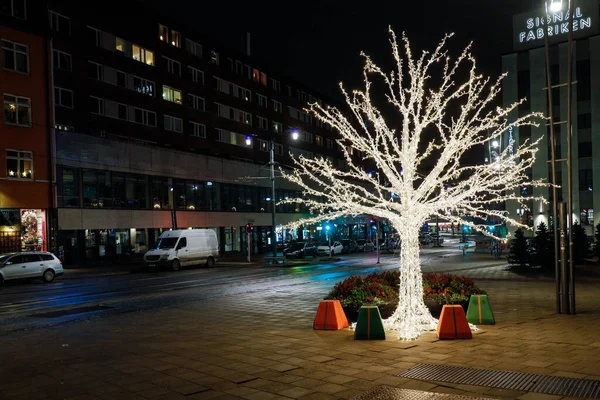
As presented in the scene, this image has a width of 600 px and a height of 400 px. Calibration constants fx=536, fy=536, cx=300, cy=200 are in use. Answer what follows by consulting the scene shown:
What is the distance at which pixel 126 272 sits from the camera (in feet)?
110

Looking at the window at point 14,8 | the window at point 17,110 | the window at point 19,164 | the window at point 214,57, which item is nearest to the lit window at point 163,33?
the window at point 214,57

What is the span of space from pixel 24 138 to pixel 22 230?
583cm

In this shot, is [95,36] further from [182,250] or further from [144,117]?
[182,250]

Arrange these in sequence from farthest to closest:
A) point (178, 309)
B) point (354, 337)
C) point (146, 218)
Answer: point (146, 218), point (178, 309), point (354, 337)

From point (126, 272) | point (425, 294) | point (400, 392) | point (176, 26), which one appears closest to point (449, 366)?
point (400, 392)

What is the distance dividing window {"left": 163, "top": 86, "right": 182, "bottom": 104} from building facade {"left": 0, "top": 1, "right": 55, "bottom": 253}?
14065 millimetres

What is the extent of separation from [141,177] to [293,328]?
3327 centimetres

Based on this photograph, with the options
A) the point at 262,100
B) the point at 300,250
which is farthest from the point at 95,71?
the point at 262,100

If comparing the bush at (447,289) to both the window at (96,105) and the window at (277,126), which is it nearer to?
the window at (96,105)

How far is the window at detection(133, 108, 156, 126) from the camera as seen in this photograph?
45438 mm

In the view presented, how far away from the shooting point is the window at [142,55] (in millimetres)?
45688

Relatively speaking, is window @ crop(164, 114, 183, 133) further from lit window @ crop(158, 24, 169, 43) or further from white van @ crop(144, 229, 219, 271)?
white van @ crop(144, 229, 219, 271)

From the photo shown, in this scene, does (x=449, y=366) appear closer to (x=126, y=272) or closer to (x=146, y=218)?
(x=126, y=272)

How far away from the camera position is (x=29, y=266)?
87.8 ft
